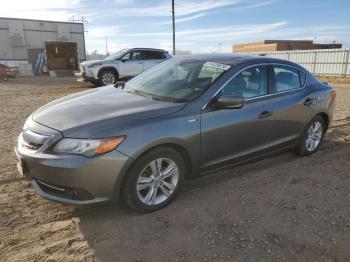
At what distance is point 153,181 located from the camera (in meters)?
3.52

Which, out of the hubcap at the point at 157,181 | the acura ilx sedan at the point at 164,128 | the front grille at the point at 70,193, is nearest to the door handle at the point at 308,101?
the acura ilx sedan at the point at 164,128

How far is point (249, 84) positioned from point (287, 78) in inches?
35.8

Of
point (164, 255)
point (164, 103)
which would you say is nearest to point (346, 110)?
point (164, 103)

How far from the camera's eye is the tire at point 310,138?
5.25 metres

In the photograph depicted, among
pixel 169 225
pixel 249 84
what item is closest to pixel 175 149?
pixel 169 225

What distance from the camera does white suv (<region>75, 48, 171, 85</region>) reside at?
555 inches

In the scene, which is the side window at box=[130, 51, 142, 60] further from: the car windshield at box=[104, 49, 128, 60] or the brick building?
the brick building

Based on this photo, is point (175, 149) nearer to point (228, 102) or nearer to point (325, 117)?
point (228, 102)

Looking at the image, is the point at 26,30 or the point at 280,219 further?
the point at 26,30

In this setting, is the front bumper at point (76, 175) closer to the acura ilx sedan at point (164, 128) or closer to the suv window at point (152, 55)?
the acura ilx sedan at point (164, 128)

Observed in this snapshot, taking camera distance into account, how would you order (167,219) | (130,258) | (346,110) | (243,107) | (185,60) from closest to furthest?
(130,258) < (167,219) < (243,107) < (185,60) < (346,110)

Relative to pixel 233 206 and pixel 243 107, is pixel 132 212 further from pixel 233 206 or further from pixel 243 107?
pixel 243 107

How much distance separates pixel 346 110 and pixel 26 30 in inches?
1435

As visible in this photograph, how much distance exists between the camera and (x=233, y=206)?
3770mm
